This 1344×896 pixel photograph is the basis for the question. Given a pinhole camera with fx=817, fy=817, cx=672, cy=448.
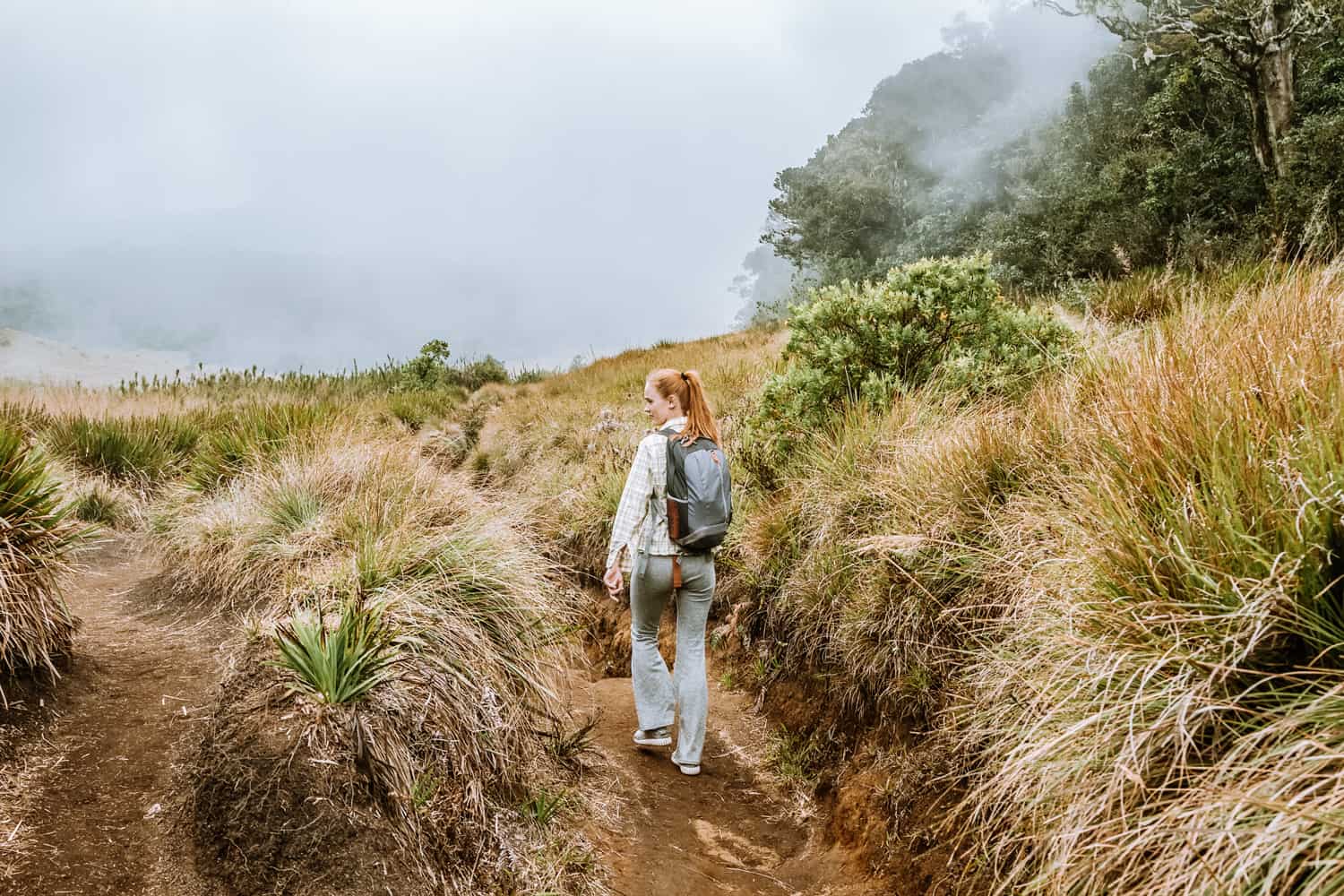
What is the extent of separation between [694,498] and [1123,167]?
69.1 ft

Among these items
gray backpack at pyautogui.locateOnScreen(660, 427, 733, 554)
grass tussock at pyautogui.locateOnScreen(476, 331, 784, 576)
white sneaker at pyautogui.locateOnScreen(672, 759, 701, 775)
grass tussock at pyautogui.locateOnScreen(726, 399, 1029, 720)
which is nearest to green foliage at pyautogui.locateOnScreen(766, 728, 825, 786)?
grass tussock at pyautogui.locateOnScreen(726, 399, 1029, 720)

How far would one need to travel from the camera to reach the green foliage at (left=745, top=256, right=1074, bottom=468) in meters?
7.11

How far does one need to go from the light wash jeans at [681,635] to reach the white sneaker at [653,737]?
5.0 inches

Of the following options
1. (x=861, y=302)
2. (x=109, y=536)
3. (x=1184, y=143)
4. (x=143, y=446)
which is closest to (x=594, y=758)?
(x=861, y=302)

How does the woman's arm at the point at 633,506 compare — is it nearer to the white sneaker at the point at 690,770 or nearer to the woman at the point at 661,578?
the woman at the point at 661,578

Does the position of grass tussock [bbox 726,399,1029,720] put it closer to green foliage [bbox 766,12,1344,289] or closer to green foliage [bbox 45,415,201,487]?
green foliage [bbox 766,12,1344,289]

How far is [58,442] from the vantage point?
1030 cm

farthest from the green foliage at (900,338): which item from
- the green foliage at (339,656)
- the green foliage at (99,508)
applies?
the green foliage at (99,508)

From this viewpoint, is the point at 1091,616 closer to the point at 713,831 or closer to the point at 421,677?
the point at 713,831

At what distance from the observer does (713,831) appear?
16.0ft

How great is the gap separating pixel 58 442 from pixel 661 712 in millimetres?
9199

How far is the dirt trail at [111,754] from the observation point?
333 cm

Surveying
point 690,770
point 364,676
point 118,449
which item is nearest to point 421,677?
point 364,676

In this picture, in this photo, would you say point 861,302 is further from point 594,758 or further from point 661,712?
point 594,758
